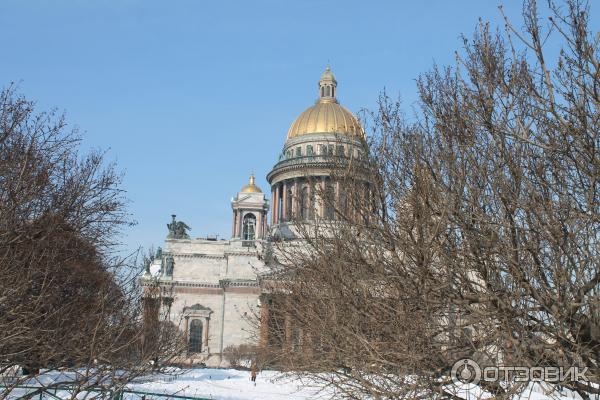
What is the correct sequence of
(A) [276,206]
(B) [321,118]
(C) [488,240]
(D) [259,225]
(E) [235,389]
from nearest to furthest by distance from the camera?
(C) [488,240]
(E) [235,389]
(B) [321,118]
(A) [276,206]
(D) [259,225]

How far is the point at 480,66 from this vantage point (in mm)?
11289

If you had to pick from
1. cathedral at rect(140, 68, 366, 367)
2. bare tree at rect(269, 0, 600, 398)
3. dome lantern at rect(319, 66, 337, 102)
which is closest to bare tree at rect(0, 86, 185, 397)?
bare tree at rect(269, 0, 600, 398)

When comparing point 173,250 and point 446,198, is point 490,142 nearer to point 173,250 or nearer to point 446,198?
point 446,198

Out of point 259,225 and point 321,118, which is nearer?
point 321,118

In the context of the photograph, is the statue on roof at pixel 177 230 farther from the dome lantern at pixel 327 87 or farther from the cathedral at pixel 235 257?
the dome lantern at pixel 327 87

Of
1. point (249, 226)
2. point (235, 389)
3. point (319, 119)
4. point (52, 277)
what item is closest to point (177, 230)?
point (249, 226)

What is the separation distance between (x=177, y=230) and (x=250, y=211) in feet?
28.2

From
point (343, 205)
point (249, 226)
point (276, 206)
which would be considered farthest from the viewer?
point (249, 226)

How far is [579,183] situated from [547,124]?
116 cm

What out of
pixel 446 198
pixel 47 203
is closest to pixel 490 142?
pixel 446 198

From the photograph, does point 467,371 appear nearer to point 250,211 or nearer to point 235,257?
point 235,257

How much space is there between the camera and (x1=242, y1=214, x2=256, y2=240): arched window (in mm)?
73750

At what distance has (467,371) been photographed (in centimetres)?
1108

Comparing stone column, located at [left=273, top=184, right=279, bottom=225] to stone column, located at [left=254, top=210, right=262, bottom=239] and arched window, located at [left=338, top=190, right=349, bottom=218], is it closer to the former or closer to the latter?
stone column, located at [left=254, top=210, right=262, bottom=239]
